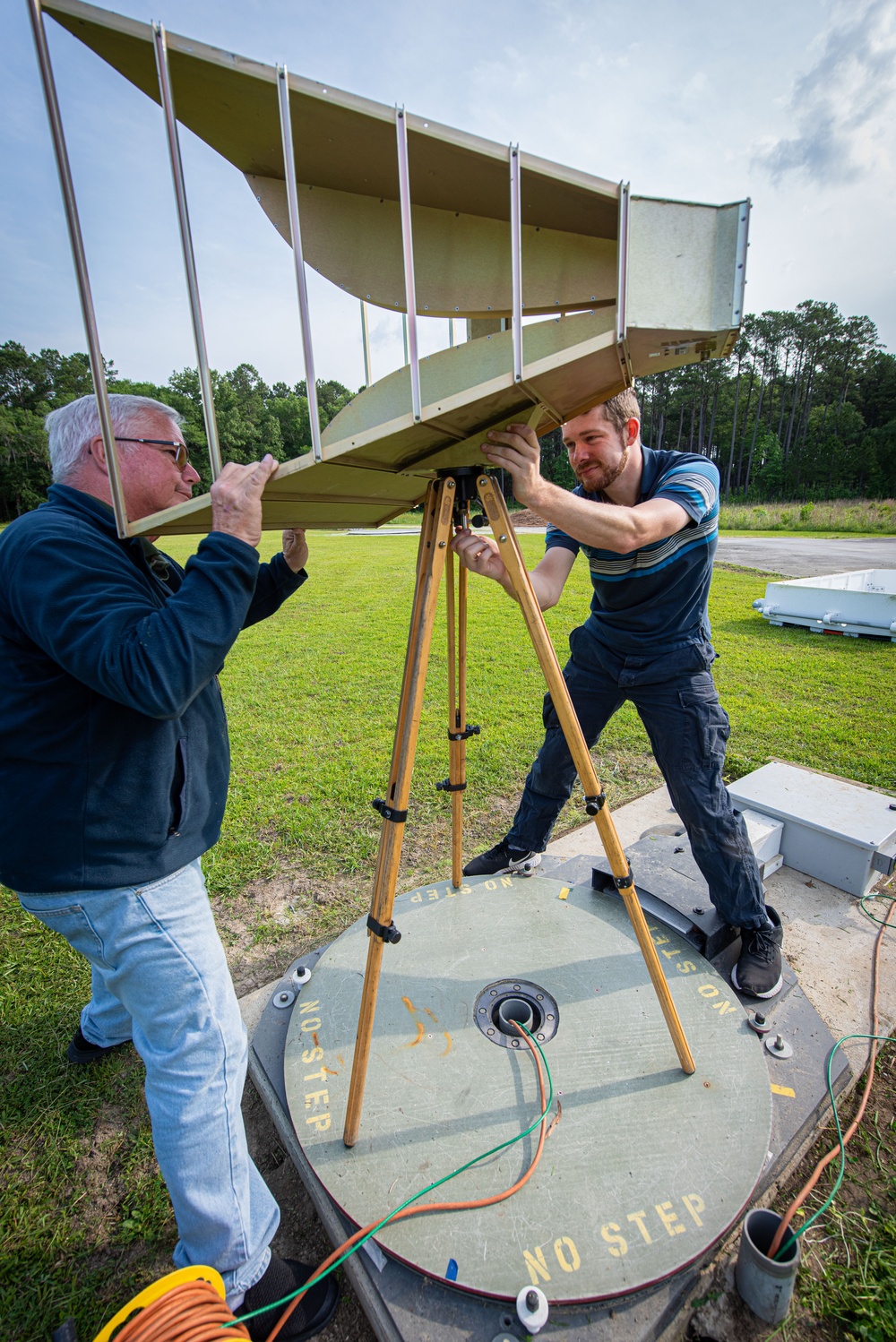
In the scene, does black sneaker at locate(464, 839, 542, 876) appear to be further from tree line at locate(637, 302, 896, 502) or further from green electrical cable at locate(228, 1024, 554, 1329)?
tree line at locate(637, 302, 896, 502)

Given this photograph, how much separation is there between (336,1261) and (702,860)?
177 centimetres

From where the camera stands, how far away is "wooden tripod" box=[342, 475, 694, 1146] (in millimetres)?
1738

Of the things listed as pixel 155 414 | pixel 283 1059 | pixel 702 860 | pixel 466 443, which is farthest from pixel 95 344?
pixel 702 860

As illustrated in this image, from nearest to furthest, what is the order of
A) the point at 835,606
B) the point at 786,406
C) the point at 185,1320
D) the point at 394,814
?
the point at 185,1320
the point at 394,814
the point at 835,606
the point at 786,406

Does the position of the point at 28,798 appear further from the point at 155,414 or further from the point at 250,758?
the point at 250,758

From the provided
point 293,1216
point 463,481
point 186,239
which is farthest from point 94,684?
point 293,1216

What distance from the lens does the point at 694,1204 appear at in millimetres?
1639

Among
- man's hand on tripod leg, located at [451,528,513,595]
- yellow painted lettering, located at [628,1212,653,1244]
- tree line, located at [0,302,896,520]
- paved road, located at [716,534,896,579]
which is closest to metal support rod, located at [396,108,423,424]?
man's hand on tripod leg, located at [451,528,513,595]

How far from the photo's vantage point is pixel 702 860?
7.95ft

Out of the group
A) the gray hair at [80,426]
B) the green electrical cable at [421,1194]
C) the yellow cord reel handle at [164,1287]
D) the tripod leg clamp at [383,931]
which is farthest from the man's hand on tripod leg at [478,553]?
the yellow cord reel handle at [164,1287]

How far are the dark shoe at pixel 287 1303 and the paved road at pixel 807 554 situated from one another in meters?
13.2

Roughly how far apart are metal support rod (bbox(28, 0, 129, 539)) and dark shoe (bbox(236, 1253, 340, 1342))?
1989 millimetres

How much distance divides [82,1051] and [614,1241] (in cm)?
199

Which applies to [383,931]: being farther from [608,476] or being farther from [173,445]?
[608,476]
